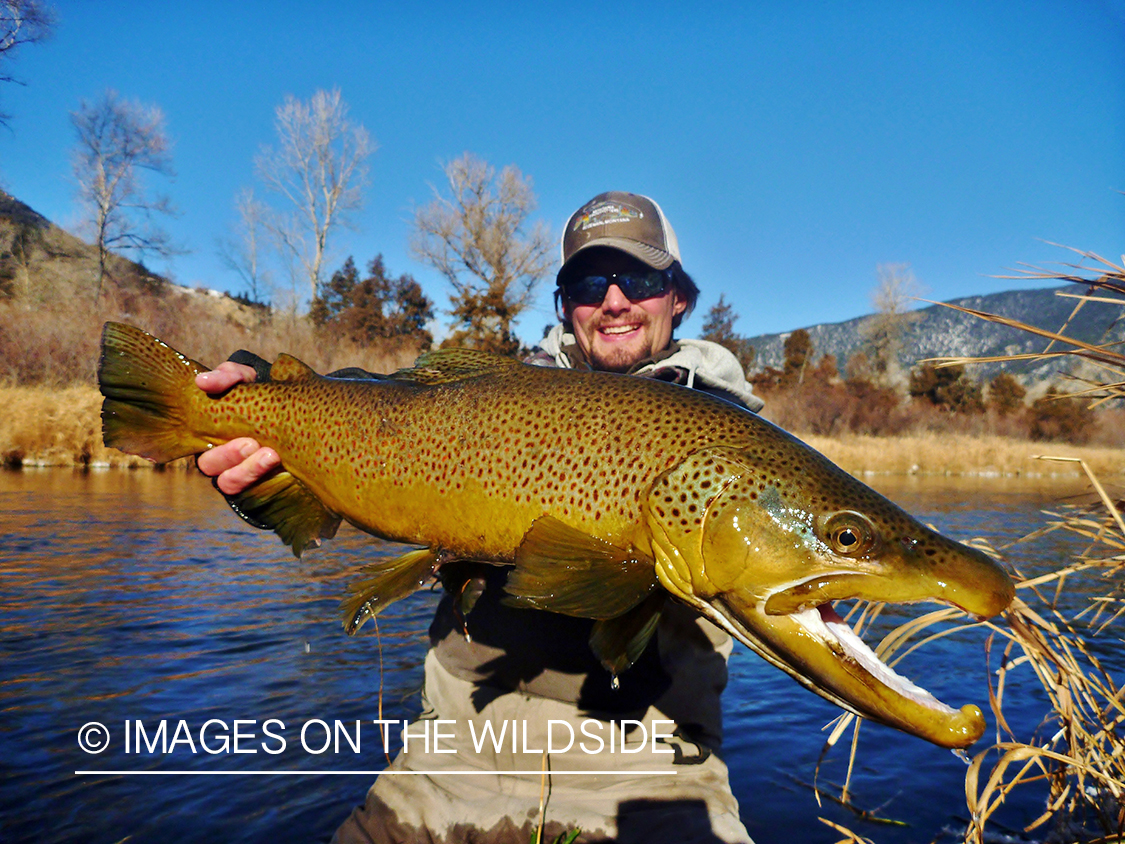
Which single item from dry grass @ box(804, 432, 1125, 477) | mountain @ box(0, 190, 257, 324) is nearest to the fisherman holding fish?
dry grass @ box(804, 432, 1125, 477)

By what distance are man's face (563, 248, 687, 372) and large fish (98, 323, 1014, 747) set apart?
1.37 m

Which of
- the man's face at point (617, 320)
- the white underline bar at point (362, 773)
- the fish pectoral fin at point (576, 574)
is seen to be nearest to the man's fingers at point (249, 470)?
the fish pectoral fin at point (576, 574)

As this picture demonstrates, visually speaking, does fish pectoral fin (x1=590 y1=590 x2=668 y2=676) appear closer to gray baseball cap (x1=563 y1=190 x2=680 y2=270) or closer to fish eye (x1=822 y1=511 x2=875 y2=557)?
fish eye (x1=822 y1=511 x2=875 y2=557)

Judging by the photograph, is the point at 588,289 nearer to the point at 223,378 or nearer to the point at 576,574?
the point at 223,378

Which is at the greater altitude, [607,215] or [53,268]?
[53,268]

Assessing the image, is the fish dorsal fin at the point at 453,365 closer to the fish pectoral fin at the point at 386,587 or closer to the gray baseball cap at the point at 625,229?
the fish pectoral fin at the point at 386,587

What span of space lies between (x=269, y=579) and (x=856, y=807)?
21.2 ft

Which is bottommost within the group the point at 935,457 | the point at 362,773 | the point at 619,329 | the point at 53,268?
the point at 362,773

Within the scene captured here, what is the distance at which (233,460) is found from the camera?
2.45 meters

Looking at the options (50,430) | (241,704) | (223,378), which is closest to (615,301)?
(223,378)

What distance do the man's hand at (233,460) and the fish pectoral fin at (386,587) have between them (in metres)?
0.61

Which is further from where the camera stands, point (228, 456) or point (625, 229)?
point (625, 229)

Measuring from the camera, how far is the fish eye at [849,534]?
64.0 inches

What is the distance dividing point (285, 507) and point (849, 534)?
1.88 m
